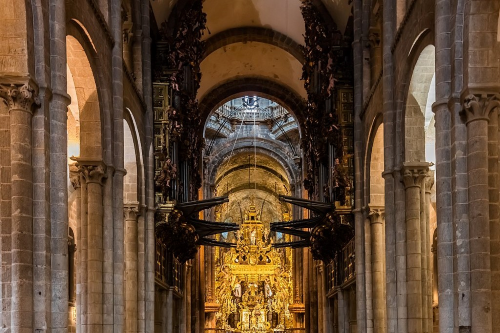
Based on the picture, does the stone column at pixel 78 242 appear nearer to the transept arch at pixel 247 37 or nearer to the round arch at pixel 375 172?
the round arch at pixel 375 172

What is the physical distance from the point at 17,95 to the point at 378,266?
15840 mm

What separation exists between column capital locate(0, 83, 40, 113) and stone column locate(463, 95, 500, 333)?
7387mm

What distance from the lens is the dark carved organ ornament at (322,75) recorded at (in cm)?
3067

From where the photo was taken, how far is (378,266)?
Answer: 28.0 m

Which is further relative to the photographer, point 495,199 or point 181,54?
point 181,54

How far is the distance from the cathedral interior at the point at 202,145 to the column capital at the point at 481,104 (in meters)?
0.03

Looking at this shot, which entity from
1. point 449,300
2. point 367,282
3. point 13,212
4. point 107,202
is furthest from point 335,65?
point 13,212

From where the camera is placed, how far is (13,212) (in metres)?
14.9

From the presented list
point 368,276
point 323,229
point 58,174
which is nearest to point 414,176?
point 368,276

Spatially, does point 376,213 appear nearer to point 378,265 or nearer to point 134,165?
point 378,265

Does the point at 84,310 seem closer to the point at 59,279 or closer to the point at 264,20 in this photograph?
the point at 59,279

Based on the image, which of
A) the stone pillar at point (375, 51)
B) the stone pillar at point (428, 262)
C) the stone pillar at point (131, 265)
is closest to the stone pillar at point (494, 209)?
the stone pillar at point (428, 262)

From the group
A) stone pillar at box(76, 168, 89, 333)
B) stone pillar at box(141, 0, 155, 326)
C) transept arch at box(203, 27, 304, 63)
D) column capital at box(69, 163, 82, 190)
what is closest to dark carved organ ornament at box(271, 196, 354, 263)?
stone pillar at box(141, 0, 155, 326)

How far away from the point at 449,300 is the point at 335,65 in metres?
15.7
